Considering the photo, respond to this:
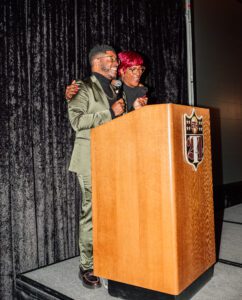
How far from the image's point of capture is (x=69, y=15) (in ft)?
8.16

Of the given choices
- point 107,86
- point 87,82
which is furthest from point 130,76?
point 87,82

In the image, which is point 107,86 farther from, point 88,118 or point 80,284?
point 80,284

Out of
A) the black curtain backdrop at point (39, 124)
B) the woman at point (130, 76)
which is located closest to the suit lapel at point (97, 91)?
the woman at point (130, 76)

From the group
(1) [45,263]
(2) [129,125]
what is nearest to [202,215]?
(2) [129,125]

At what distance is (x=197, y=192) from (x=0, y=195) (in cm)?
124

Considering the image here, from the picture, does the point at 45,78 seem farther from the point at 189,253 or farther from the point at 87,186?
the point at 189,253

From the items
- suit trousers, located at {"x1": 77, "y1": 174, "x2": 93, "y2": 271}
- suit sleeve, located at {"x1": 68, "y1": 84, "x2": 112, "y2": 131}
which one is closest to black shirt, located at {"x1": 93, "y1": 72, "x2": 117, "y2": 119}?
suit sleeve, located at {"x1": 68, "y1": 84, "x2": 112, "y2": 131}

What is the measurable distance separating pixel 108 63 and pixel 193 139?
2.27 feet

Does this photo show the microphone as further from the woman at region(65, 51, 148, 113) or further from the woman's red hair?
the woman's red hair

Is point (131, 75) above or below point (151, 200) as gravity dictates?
above

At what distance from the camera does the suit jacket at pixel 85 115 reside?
1.71m

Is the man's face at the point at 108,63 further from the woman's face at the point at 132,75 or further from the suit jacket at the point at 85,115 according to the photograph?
the woman's face at the point at 132,75

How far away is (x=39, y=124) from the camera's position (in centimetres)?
Result: 227

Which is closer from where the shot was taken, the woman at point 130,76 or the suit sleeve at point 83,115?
the suit sleeve at point 83,115
